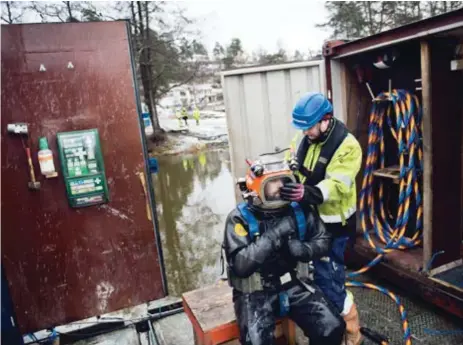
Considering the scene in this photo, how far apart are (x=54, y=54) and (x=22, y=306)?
1.95m

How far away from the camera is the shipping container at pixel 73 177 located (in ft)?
9.16

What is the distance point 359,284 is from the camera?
11.6 ft

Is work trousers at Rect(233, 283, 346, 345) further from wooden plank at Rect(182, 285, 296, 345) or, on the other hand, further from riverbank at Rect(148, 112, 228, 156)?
riverbank at Rect(148, 112, 228, 156)

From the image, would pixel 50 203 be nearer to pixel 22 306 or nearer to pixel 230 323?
pixel 22 306

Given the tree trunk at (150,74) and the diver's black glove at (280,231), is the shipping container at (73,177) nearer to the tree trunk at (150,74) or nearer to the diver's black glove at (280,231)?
the diver's black glove at (280,231)

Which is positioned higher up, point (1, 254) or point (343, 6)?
point (343, 6)

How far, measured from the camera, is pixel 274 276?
237 cm


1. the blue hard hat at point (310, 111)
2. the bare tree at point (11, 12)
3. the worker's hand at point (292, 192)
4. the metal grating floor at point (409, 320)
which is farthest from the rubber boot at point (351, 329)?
the bare tree at point (11, 12)

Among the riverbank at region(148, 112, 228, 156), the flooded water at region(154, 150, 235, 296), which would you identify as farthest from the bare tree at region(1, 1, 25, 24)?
the riverbank at region(148, 112, 228, 156)

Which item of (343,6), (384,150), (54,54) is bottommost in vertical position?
(384,150)

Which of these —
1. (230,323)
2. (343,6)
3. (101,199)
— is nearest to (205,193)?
(101,199)

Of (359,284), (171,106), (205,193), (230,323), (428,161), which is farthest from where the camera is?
(171,106)

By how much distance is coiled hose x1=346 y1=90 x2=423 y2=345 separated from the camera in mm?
3447

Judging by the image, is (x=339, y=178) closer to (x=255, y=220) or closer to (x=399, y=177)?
(x=255, y=220)
